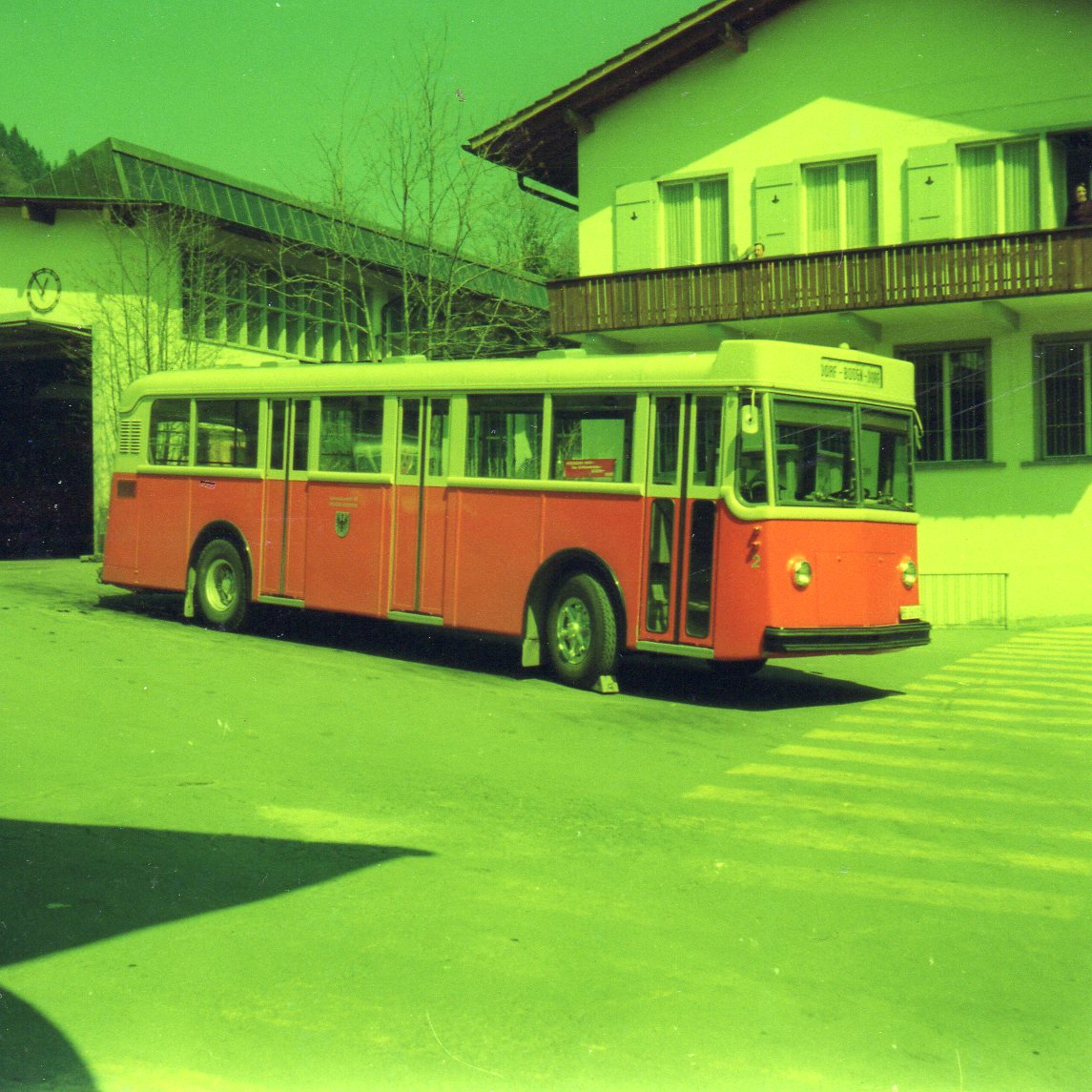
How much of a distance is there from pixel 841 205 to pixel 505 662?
1238cm

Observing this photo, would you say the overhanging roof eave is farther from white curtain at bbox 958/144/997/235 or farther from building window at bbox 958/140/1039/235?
building window at bbox 958/140/1039/235

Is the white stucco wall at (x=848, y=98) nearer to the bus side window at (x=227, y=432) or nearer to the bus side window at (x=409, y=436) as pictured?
the bus side window at (x=227, y=432)

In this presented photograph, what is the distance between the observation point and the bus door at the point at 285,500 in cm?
1570

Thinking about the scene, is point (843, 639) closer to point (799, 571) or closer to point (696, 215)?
point (799, 571)

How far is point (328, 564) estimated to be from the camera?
15.3 metres

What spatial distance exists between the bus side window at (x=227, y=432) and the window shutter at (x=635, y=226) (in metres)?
10.6

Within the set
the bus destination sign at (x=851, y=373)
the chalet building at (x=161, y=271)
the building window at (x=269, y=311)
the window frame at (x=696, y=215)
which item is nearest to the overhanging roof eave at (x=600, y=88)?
the window frame at (x=696, y=215)

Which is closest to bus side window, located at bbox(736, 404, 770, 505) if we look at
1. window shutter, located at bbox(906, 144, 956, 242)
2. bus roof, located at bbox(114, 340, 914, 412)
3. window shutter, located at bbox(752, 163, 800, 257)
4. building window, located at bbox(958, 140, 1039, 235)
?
bus roof, located at bbox(114, 340, 914, 412)

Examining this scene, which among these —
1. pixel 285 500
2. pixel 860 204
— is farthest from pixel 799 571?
pixel 860 204

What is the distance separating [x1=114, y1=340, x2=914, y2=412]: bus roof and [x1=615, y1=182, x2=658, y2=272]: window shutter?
425 inches

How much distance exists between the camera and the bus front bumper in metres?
11.7

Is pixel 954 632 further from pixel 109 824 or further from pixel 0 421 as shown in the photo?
pixel 0 421

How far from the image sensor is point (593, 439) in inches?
513

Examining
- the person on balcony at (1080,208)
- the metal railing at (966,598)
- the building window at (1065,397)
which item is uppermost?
the person on balcony at (1080,208)
